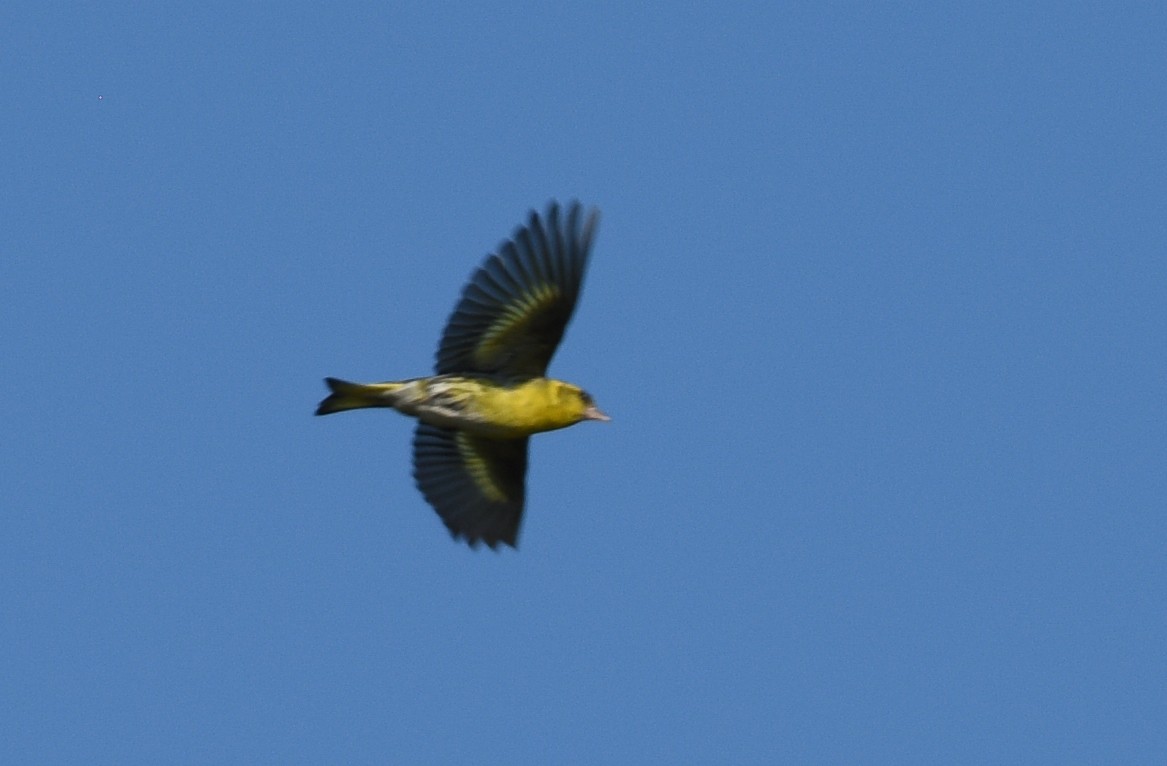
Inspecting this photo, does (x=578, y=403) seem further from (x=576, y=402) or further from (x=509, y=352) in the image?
(x=509, y=352)

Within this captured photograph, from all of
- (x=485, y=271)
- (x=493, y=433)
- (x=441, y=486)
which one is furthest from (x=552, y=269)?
(x=441, y=486)

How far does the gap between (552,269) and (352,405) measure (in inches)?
53.0

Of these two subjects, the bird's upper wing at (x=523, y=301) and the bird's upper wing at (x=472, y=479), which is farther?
the bird's upper wing at (x=472, y=479)

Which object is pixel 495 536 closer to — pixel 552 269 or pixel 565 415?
pixel 565 415

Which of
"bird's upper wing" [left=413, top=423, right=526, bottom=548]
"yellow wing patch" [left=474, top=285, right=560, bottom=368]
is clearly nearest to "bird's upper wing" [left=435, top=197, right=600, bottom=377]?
"yellow wing patch" [left=474, top=285, right=560, bottom=368]

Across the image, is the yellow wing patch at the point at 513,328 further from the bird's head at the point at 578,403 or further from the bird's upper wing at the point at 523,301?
the bird's head at the point at 578,403

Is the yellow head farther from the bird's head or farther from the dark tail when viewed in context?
the dark tail

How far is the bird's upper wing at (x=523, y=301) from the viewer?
10242 millimetres

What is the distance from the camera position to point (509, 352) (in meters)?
10.6

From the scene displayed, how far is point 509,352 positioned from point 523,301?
339 mm

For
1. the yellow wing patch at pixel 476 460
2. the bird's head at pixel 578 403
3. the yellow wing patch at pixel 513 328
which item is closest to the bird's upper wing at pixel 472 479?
the yellow wing patch at pixel 476 460

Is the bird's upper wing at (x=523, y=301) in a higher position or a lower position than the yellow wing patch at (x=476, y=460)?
higher

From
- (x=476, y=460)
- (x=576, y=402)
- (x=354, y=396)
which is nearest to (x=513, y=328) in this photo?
(x=576, y=402)

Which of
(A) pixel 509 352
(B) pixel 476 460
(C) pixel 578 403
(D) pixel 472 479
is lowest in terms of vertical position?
(D) pixel 472 479
